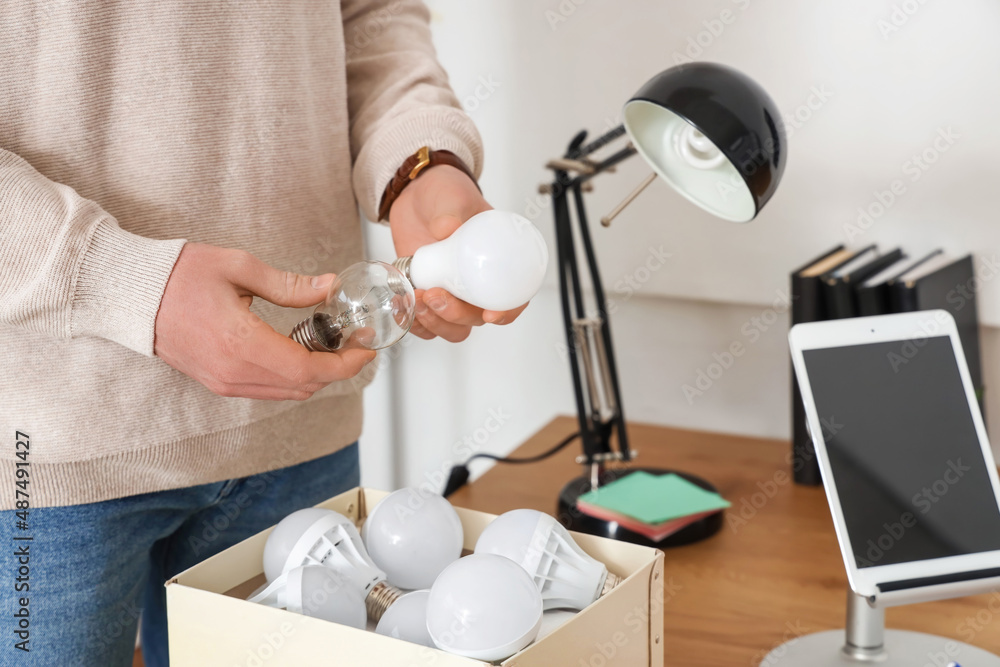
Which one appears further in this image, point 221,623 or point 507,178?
point 507,178

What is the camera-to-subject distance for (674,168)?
95 centimetres

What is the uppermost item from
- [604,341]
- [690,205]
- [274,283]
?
[274,283]

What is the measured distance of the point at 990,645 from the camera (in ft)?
2.69

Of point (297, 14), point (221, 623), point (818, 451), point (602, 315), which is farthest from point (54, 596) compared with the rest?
point (602, 315)

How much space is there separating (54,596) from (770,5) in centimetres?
114

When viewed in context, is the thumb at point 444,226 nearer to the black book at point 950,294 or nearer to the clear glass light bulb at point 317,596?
the clear glass light bulb at point 317,596

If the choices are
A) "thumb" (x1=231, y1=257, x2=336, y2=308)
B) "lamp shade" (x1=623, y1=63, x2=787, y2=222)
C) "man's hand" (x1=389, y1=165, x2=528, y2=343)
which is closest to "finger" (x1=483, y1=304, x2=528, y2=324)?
"man's hand" (x1=389, y1=165, x2=528, y2=343)

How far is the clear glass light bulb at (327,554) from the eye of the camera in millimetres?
577

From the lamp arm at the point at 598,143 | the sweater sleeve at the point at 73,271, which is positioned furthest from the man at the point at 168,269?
the lamp arm at the point at 598,143

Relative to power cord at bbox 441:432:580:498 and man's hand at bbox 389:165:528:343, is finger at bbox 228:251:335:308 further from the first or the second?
power cord at bbox 441:432:580:498

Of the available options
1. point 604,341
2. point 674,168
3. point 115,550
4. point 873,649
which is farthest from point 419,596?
point 604,341

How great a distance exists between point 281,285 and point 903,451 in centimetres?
54

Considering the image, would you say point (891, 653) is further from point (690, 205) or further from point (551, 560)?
point (690, 205)

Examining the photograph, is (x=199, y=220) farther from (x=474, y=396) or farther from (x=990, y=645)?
(x=474, y=396)
